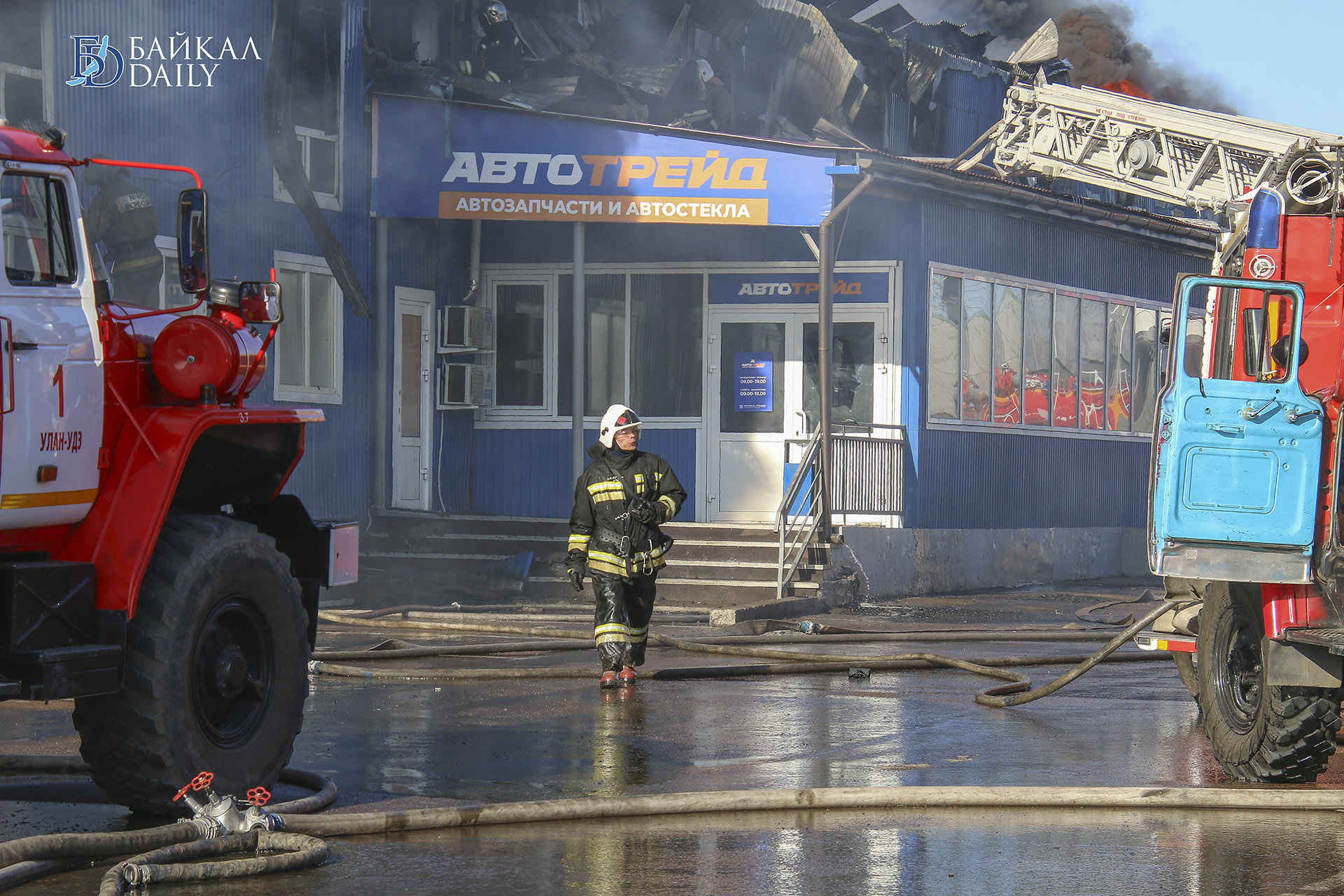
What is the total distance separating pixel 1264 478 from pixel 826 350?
34.0 ft

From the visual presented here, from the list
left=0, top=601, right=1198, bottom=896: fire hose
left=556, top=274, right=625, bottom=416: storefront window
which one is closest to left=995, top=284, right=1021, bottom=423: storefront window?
left=556, top=274, right=625, bottom=416: storefront window

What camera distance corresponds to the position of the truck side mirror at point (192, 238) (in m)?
6.30

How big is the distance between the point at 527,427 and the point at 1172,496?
43.3ft

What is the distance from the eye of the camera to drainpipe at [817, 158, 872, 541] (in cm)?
1693

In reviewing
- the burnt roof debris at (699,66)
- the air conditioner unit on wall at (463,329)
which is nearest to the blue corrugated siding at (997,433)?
the burnt roof debris at (699,66)

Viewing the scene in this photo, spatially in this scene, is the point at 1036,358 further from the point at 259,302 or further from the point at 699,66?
the point at 259,302

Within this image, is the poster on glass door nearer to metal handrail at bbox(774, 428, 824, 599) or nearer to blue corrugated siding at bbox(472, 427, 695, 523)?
blue corrugated siding at bbox(472, 427, 695, 523)

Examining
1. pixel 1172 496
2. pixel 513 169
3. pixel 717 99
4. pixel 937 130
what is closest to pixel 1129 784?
pixel 1172 496

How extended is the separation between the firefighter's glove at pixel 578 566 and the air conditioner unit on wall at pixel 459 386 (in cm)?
901

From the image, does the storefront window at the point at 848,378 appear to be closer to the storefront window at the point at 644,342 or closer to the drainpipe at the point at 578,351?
the storefront window at the point at 644,342

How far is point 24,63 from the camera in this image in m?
14.5

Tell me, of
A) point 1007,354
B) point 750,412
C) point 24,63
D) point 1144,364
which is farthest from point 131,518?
point 1144,364

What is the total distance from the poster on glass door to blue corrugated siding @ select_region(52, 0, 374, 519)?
4.21m

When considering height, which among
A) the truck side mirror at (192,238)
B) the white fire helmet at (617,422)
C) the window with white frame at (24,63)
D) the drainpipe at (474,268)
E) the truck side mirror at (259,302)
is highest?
the window with white frame at (24,63)
